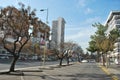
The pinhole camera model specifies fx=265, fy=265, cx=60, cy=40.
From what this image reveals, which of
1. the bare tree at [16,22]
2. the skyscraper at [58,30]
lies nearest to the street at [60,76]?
the bare tree at [16,22]

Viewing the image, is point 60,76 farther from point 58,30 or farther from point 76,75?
point 58,30

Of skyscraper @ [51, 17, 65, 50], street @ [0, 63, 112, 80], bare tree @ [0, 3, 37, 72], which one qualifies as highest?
skyscraper @ [51, 17, 65, 50]

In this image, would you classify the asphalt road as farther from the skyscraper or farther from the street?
the skyscraper

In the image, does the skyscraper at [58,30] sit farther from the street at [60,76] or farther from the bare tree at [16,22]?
the bare tree at [16,22]

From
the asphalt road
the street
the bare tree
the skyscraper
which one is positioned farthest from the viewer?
the skyscraper

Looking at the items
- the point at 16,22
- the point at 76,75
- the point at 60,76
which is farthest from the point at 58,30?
the point at 60,76

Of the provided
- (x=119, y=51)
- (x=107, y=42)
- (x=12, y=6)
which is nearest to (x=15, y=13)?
(x=12, y=6)

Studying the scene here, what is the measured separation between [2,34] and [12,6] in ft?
10.2

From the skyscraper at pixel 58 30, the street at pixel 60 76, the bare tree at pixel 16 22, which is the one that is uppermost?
the skyscraper at pixel 58 30

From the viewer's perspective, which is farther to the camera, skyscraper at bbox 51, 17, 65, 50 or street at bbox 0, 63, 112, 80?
skyscraper at bbox 51, 17, 65, 50

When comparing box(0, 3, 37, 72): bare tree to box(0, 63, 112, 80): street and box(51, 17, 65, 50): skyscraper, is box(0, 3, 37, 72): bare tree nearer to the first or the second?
box(0, 63, 112, 80): street

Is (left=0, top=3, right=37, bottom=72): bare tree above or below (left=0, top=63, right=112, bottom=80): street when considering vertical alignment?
above

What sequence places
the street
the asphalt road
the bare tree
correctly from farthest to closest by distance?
the bare tree, the asphalt road, the street

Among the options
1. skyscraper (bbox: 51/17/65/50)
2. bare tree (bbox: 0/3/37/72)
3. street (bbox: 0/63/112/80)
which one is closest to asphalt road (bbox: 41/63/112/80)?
street (bbox: 0/63/112/80)
